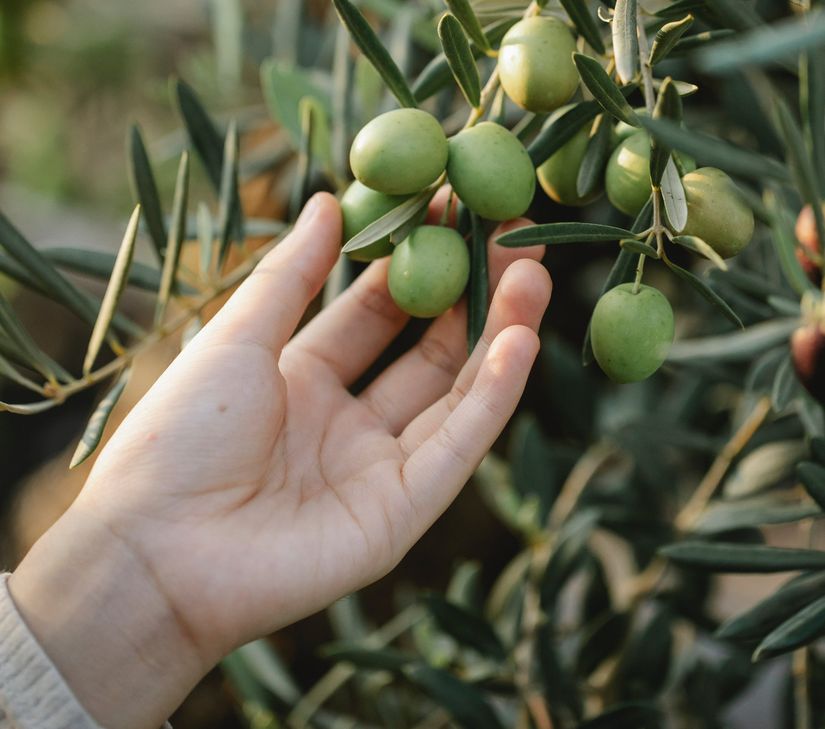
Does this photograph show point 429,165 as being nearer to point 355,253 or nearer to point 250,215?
point 355,253

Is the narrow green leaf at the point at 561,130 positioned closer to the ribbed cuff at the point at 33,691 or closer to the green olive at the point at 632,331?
the green olive at the point at 632,331

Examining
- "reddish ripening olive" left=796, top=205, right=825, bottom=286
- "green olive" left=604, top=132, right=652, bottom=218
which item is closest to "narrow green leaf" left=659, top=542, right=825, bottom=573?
"reddish ripening olive" left=796, top=205, right=825, bottom=286

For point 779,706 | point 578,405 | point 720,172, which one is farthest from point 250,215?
Answer: point 779,706

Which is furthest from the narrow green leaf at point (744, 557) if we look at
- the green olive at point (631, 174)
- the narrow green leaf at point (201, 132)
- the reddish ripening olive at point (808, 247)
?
the narrow green leaf at point (201, 132)

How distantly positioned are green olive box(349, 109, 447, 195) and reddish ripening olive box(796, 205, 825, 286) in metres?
0.39

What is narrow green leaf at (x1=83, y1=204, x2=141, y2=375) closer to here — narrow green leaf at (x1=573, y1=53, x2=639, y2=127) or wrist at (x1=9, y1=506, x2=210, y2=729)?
wrist at (x1=9, y1=506, x2=210, y2=729)

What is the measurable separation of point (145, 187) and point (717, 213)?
2.03ft

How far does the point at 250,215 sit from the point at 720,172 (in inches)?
45.1

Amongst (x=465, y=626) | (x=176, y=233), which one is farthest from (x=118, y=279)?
(x=465, y=626)

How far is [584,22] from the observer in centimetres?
68

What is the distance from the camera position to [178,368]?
2.74ft

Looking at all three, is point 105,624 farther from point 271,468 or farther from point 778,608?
point 778,608

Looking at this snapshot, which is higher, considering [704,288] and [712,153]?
[712,153]

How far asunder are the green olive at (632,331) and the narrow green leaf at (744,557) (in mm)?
300
